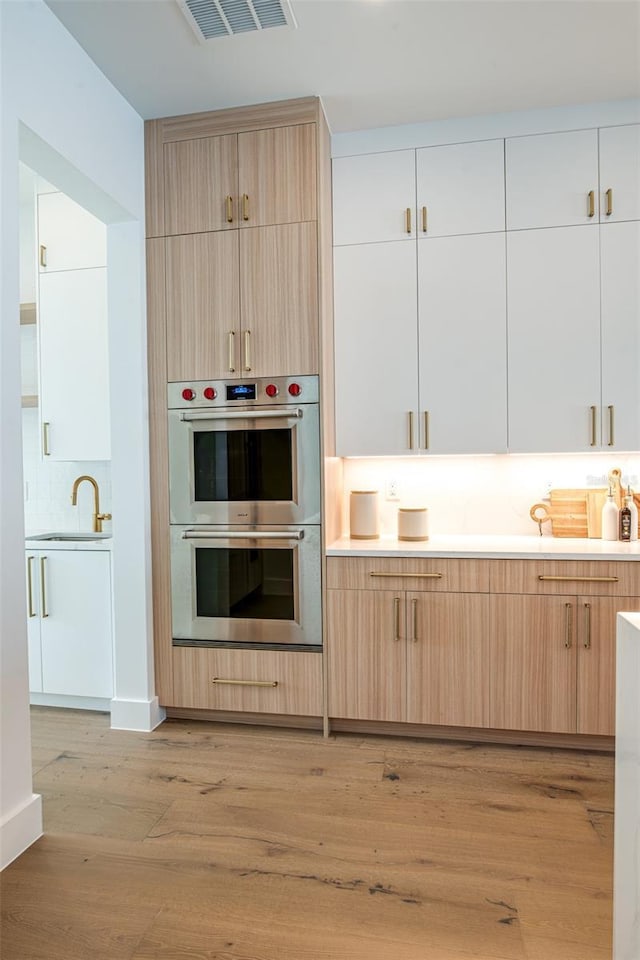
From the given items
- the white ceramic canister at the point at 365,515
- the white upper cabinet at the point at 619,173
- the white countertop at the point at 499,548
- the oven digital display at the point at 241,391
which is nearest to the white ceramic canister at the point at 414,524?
the white countertop at the point at 499,548

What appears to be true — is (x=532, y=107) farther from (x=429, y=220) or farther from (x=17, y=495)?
(x=17, y=495)

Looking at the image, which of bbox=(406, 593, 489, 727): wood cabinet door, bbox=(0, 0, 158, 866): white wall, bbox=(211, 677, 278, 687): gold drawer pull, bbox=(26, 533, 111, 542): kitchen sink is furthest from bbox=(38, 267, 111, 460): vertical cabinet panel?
bbox=(406, 593, 489, 727): wood cabinet door

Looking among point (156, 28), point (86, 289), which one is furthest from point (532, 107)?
point (86, 289)

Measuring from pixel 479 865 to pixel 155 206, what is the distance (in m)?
3.13

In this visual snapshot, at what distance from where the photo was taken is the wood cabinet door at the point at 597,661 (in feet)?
8.43

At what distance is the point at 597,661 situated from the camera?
258 centimetres

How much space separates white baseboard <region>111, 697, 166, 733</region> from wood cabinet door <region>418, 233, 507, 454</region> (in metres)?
1.90

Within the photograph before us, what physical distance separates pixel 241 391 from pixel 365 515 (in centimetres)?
90

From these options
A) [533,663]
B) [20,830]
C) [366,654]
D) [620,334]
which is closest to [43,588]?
[20,830]

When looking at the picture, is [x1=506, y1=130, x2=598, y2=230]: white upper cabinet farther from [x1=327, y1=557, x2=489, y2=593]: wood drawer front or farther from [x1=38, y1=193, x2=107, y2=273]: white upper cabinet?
[x1=38, y1=193, x2=107, y2=273]: white upper cabinet

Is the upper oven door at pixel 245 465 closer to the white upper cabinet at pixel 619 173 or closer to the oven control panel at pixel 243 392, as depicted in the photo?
the oven control panel at pixel 243 392

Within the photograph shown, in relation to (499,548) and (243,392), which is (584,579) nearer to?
(499,548)

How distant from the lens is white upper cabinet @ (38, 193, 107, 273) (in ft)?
10.9

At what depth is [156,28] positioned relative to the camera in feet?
7.58
